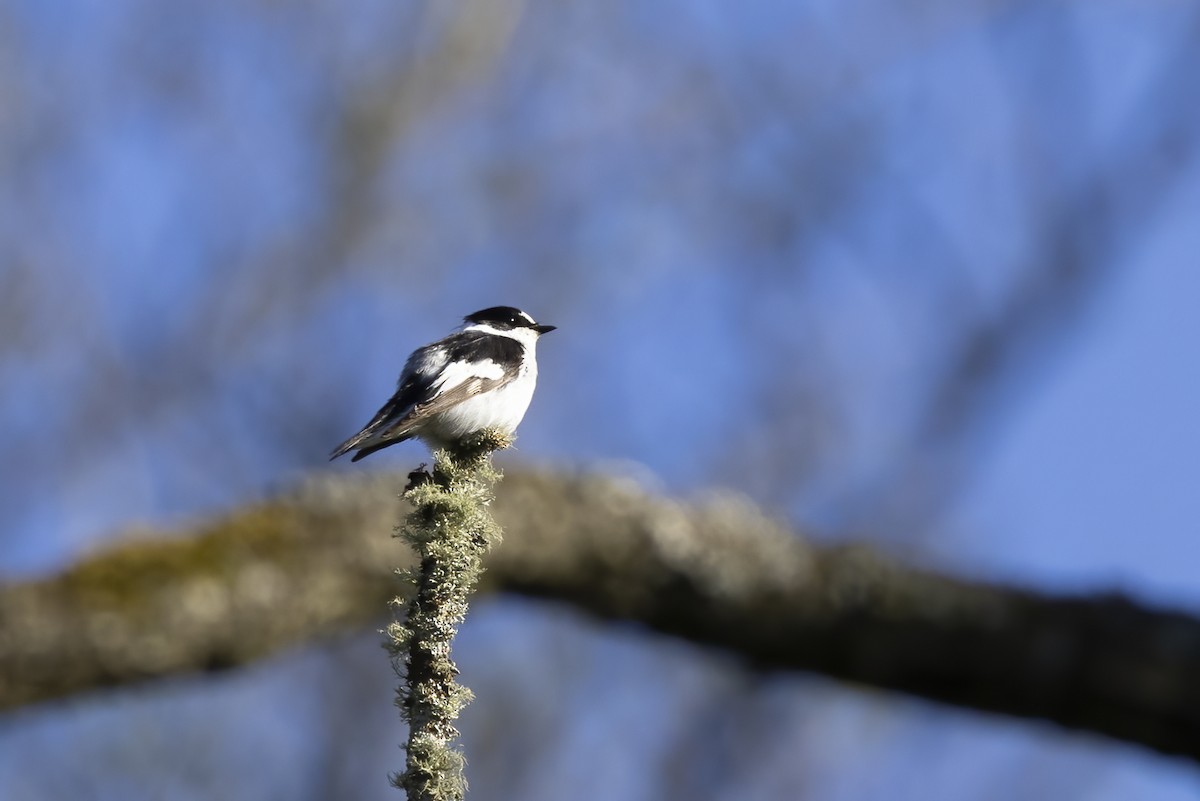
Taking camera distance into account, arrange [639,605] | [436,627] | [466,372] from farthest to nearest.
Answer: [466,372]
[639,605]
[436,627]

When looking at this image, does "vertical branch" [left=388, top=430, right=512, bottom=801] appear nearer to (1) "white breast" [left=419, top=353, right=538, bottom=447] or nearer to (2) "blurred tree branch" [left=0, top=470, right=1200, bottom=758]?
(2) "blurred tree branch" [left=0, top=470, right=1200, bottom=758]

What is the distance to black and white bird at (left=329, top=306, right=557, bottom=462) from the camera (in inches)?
158

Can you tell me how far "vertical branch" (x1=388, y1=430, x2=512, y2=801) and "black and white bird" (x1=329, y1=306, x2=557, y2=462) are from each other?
187 cm

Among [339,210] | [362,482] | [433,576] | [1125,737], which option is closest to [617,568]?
[362,482]

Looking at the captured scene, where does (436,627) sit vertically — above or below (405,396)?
below

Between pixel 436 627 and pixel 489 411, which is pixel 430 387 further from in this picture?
pixel 436 627

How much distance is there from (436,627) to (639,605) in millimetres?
2867

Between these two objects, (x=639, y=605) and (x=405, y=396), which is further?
(x=405, y=396)

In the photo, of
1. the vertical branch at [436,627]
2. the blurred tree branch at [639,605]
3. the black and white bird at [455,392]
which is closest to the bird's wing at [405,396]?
the black and white bird at [455,392]

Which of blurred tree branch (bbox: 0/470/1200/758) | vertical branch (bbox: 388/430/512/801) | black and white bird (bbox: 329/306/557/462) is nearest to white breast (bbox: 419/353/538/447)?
black and white bird (bbox: 329/306/557/462)

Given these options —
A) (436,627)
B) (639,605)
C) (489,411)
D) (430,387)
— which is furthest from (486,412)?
(436,627)

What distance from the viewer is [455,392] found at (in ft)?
13.7

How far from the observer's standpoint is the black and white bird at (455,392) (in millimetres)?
4016

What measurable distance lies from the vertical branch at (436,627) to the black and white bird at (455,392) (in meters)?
1.87
